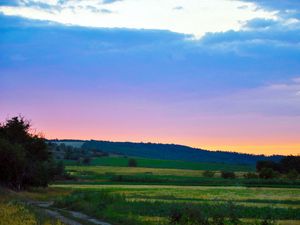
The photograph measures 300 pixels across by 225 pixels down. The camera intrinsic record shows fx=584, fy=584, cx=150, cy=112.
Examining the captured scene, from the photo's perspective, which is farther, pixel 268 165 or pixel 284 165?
pixel 268 165

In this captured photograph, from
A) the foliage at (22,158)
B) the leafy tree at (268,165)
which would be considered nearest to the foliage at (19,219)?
the foliage at (22,158)

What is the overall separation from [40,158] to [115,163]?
104m

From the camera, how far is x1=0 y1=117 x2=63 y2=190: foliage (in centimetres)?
7406

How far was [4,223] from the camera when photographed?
29844mm

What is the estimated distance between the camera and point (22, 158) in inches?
2936

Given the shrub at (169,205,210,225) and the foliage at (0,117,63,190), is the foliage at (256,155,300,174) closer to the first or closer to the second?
the foliage at (0,117,63,190)

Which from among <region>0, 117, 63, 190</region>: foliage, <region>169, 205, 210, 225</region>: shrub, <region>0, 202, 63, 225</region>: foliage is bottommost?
<region>0, 202, 63, 225</region>: foliage

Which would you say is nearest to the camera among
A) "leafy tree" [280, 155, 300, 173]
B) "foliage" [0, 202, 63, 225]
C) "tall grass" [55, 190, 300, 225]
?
"foliage" [0, 202, 63, 225]

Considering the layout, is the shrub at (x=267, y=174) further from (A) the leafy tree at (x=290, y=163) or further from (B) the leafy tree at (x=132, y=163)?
(B) the leafy tree at (x=132, y=163)

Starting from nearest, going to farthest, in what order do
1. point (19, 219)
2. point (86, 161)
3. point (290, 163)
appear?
1. point (19, 219)
2. point (290, 163)
3. point (86, 161)


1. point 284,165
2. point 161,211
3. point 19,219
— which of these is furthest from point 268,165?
point 19,219

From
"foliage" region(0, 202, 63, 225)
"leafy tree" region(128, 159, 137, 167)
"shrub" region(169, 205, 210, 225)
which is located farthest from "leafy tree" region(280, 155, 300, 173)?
"foliage" region(0, 202, 63, 225)

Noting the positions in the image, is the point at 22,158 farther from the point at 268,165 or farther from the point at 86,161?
the point at 86,161

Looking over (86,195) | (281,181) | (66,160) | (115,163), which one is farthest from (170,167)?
(86,195)
